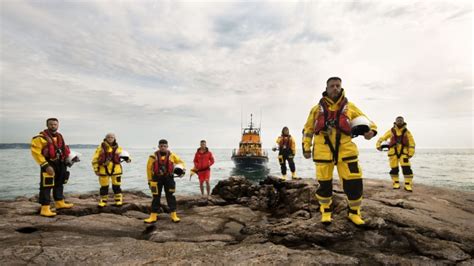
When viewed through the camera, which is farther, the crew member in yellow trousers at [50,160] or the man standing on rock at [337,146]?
the crew member in yellow trousers at [50,160]

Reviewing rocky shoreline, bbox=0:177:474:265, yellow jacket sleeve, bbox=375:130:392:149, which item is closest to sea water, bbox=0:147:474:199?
rocky shoreline, bbox=0:177:474:265

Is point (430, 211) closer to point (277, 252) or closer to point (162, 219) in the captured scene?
point (277, 252)

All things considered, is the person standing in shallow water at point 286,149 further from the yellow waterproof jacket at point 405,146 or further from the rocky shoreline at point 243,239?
the rocky shoreline at point 243,239

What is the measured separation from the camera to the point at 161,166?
5613 millimetres

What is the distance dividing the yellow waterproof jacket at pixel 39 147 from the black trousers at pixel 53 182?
9.5 inches

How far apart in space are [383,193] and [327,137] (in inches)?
181

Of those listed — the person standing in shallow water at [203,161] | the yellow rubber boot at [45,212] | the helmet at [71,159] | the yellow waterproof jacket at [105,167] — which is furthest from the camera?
the person standing in shallow water at [203,161]

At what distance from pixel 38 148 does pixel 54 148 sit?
12.7 inches

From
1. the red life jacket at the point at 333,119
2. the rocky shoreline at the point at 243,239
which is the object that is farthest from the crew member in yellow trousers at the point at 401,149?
the red life jacket at the point at 333,119

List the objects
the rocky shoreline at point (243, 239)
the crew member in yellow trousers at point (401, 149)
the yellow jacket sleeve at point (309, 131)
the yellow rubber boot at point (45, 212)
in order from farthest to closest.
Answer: the crew member in yellow trousers at point (401, 149), the yellow rubber boot at point (45, 212), the yellow jacket sleeve at point (309, 131), the rocky shoreline at point (243, 239)

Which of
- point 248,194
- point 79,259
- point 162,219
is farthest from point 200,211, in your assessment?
point 79,259

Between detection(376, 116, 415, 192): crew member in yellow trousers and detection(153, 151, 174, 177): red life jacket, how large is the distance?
24.2 feet

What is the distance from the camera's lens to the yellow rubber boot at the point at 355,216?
3705mm

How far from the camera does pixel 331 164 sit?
388 centimetres
